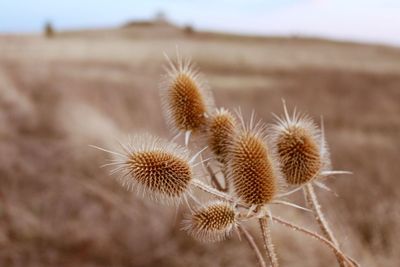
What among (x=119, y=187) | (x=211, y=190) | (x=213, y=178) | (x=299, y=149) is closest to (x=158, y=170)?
(x=211, y=190)

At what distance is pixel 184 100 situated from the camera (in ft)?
4.70

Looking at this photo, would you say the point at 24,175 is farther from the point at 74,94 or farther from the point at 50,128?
the point at 74,94

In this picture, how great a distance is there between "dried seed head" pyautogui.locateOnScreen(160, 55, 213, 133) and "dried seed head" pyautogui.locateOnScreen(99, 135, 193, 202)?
0.57 ft

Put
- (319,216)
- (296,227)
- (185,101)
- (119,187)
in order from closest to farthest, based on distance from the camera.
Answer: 1. (296,227)
2. (319,216)
3. (185,101)
4. (119,187)

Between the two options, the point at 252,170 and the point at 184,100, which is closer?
the point at 252,170

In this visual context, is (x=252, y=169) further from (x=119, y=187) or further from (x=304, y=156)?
(x=119, y=187)

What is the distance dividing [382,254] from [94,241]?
7.09 feet

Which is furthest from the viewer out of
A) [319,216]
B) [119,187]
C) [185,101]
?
[119,187]

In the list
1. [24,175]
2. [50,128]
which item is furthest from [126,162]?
[50,128]

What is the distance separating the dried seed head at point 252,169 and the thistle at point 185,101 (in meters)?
0.17

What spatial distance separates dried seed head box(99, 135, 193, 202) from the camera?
1.21 meters

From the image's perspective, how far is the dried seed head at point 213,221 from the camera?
3.85ft

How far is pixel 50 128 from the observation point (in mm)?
7512

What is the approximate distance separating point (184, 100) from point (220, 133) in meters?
0.11
